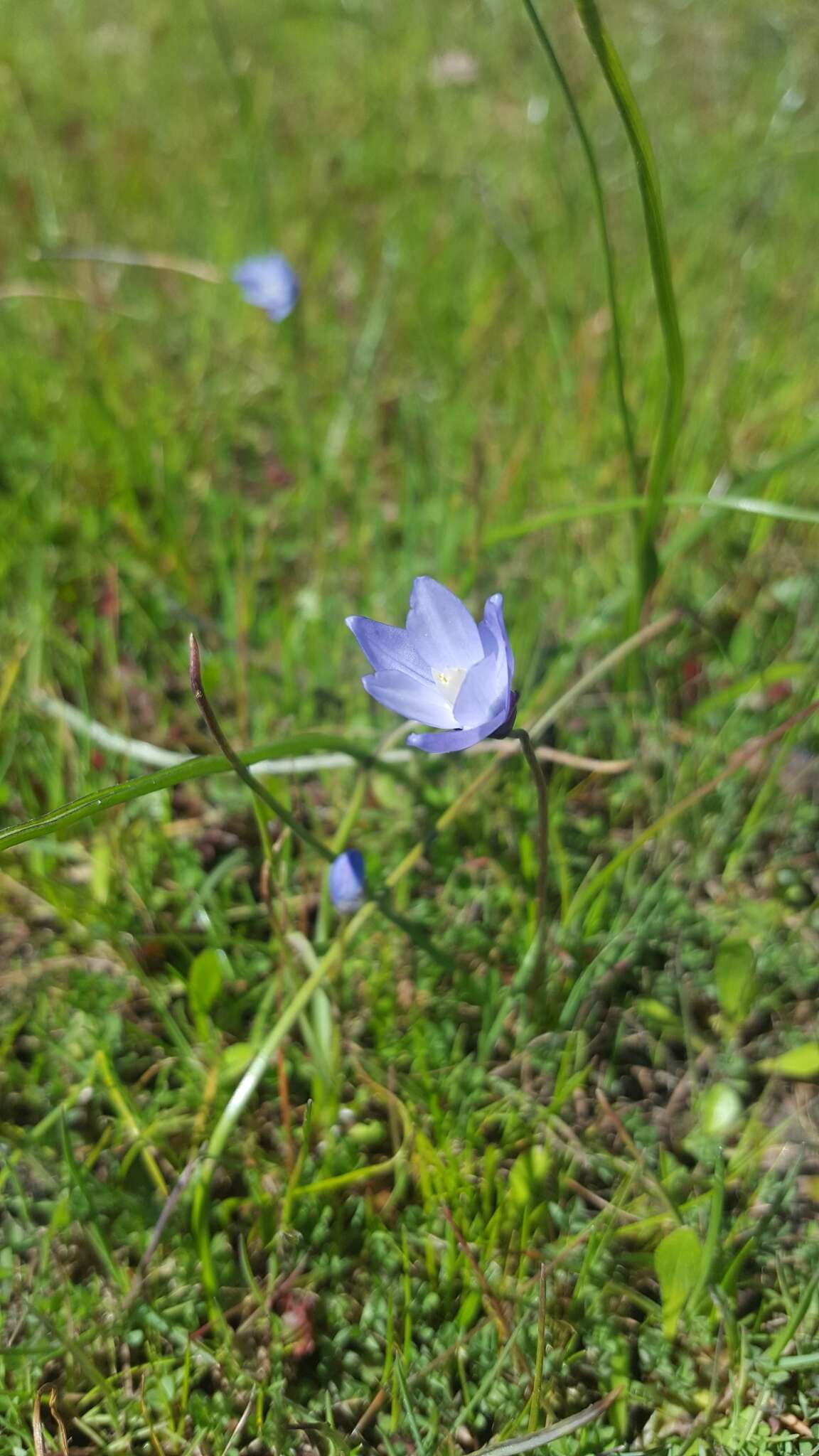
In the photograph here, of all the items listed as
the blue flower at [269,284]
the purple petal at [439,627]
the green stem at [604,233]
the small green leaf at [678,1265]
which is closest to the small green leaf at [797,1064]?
the small green leaf at [678,1265]

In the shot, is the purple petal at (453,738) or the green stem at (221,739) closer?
the green stem at (221,739)

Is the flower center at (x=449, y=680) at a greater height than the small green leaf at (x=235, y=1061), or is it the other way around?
the flower center at (x=449, y=680)

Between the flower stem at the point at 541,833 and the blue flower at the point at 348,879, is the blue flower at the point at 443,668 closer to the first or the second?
the flower stem at the point at 541,833

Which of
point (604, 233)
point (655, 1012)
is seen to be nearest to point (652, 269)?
point (604, 233)

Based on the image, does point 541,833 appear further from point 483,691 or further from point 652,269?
point 652,269

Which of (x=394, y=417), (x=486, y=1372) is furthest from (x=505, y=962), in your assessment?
(x=394, y=417)

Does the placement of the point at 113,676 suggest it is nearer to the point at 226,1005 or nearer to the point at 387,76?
the point at 226,1005
